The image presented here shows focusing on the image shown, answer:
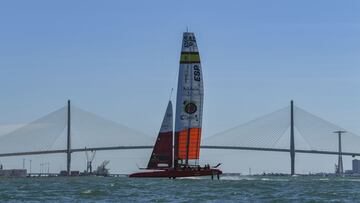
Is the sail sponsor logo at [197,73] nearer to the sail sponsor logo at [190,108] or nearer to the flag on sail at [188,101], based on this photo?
the flag on sail at [188,101]

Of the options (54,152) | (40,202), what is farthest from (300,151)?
(40,202)

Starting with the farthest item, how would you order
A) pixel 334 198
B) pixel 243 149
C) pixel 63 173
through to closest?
pixel 63 173 → pixel 243 149 → pixel 334 198

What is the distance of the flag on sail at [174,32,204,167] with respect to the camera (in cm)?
6631

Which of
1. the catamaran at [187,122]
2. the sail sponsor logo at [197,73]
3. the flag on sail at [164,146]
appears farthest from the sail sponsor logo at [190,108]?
the flag on sail at [164,146]

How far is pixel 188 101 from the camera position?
66688 millimetres

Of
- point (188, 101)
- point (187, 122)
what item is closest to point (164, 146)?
point (187, 122)

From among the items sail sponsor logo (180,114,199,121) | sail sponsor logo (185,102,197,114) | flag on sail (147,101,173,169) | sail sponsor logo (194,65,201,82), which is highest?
sail sponsor logo (194,65,201,82)

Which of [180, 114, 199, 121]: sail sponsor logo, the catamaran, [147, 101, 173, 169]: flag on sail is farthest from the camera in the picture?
[147, 101, 173, 169]: flag on sail

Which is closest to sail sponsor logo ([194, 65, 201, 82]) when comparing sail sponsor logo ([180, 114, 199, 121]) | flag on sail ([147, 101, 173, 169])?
sail sponsor logo ([180, 114, 199, 121])

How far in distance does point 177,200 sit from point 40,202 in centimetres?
564

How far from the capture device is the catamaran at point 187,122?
6625 centimetres

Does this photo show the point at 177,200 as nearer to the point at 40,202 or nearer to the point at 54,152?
the point at 40,202

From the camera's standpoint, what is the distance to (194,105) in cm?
6706

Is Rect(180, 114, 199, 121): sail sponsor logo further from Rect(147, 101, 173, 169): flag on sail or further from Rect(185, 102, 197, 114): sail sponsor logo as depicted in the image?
Rect(147, 101, 173, 169): flag on sail
